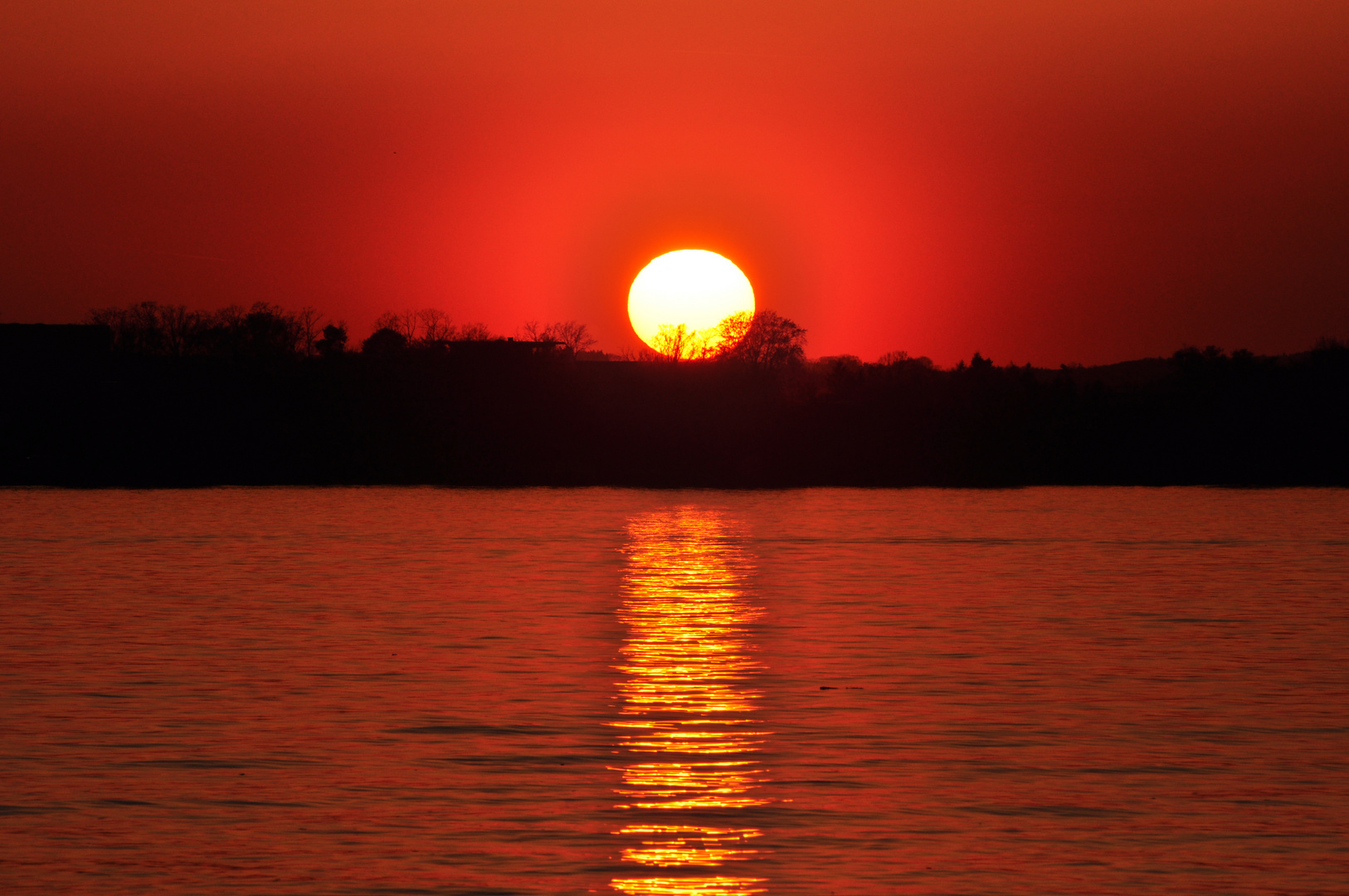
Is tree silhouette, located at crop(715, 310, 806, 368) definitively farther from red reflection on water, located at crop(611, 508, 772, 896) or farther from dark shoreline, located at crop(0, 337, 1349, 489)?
red reflection on water, located at crop(611, 508, 772, 896)

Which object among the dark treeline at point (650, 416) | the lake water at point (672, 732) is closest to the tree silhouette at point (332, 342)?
the dark treeline at point (650, 416)

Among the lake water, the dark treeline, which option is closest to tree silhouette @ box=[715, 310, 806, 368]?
the dark treeline

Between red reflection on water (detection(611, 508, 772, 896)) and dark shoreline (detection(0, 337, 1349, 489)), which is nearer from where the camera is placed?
red reflection on water (detection(611, 508, 772, 896))

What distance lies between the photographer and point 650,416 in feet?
472

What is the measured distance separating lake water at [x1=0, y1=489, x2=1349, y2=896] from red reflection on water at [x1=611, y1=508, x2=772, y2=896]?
0.24ft

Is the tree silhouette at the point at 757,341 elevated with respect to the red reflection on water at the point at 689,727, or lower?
elevated

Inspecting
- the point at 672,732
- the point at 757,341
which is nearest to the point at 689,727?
the point at 672,732

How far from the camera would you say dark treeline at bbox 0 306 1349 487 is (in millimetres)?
140125

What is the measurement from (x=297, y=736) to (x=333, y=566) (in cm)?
3173

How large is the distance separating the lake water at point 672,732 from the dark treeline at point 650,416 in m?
93.9

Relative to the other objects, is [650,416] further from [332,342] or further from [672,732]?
[672,732]

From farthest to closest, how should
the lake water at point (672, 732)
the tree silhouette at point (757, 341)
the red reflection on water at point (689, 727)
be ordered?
the tree silhouette at point (757, 341) → the red reflection on water at point (689, 727) → the lake water at point (672, 732)

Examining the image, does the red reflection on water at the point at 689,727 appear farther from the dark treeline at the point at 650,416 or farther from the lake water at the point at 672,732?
the dark treeline at the point at 650,416

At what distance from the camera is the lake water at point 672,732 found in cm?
1308
